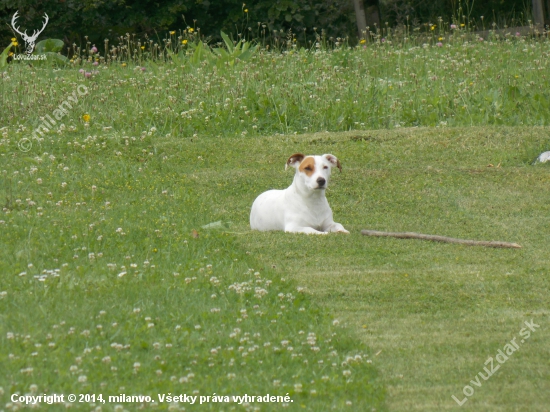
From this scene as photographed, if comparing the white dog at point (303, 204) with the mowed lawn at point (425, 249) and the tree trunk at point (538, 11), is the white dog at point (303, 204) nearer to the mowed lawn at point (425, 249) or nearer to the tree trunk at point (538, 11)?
the mowed lawn at point (425, 249)

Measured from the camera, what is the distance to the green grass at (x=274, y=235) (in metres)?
5.01

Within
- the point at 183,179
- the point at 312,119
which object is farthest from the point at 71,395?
the point at 312,119

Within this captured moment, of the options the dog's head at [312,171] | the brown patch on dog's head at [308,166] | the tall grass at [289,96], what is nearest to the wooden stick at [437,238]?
the dog's head at [312,171]

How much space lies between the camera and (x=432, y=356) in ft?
17.6

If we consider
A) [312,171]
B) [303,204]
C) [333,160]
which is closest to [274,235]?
[303,204]

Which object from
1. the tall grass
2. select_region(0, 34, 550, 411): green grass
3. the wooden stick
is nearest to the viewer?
select_region(0, 34, 550, 411): green grass

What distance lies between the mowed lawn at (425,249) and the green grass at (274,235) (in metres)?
0.03

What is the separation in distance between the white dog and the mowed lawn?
29 centimetres

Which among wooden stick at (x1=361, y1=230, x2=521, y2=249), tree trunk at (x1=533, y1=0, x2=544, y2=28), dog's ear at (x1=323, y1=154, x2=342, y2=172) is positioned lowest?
wooden stick at (x1=361, y1=230, x2=521, y2=249)

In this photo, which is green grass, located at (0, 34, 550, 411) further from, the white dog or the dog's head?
the dog's head

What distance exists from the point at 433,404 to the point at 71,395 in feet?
6.10

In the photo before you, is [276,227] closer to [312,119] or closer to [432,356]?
[432,356]

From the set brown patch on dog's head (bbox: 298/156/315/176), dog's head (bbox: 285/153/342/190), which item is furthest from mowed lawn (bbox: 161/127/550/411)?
brown patch on dog's head (bbox: 298/156/315/176)

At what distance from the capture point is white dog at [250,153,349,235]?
28.1 ft
